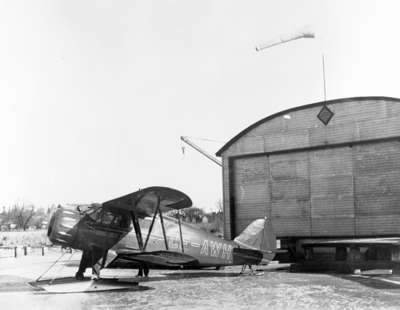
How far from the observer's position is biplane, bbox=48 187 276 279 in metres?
12.2

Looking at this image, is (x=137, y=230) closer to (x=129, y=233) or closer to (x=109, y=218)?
(x=129, y=233)

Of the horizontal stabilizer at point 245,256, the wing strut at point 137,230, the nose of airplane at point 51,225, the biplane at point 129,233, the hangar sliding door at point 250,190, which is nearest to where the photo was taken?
the biplane at point 129,233

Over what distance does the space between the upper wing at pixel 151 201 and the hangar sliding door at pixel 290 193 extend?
900 cm

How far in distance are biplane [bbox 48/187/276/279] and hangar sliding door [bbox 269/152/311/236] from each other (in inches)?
279

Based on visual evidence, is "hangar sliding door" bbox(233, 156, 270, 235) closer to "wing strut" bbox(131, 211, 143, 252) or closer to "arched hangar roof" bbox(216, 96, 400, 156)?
"arched hangar roof" bbox(216, 96, 400, 156)

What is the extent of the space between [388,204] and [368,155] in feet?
6.71

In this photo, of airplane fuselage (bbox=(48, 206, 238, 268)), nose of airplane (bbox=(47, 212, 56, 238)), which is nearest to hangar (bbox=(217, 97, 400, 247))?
airplane fuselage (bbox=(48, 206, 238, 268))

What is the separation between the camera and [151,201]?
1259 centimetres

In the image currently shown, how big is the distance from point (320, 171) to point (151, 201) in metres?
10.0

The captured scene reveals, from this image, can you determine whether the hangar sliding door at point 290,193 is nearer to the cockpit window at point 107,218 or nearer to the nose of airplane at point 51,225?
Answer: the cockpit window at point 107,218

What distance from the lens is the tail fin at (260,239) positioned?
667 inches

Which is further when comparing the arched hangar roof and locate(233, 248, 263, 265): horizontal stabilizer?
the arched hangar roof

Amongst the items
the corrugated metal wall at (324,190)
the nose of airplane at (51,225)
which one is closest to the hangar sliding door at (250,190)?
the corrugated metal wall at (324,190)

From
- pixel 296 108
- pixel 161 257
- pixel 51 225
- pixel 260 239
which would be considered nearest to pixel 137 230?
pixel 161 257
